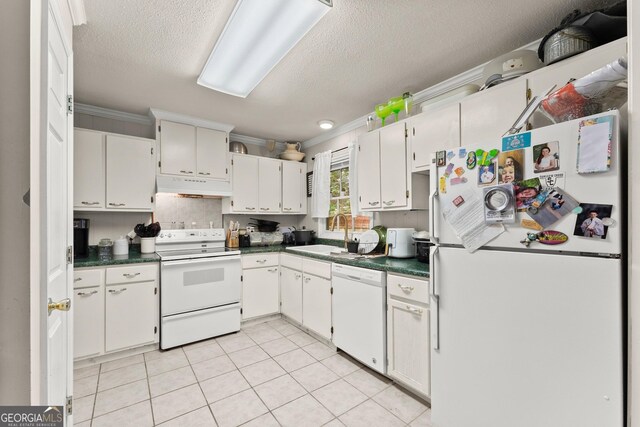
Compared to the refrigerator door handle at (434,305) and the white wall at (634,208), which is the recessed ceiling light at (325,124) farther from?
the white wall at (634,208)

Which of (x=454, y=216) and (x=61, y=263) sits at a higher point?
(x=454, y=216)

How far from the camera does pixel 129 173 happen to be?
286cm

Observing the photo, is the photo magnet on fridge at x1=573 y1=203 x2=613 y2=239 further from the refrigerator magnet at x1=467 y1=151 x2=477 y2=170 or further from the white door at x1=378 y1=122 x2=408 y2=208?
the white door at x1=378 y1=122 x2=408 y2=208

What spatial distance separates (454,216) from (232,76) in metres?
1.95

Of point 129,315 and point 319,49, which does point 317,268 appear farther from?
point 319,49

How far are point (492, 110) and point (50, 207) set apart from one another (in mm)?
2391

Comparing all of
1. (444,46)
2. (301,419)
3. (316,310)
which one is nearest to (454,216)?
(444,46)

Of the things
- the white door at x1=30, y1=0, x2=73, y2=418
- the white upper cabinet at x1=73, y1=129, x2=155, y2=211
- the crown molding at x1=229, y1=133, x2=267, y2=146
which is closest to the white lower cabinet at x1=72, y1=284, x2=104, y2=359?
the white upper cabinet at x1=73, y1=129, x2=155, y2=211

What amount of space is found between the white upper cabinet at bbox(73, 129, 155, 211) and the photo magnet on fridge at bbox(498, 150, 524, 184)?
3.21 m

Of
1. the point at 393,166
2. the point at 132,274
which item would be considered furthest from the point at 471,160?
the point at 132,274

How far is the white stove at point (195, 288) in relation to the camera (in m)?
2.67

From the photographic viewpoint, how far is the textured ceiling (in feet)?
5.16

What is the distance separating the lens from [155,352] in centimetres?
265

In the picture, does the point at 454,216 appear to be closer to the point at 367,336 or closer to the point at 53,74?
the point at 367,336
